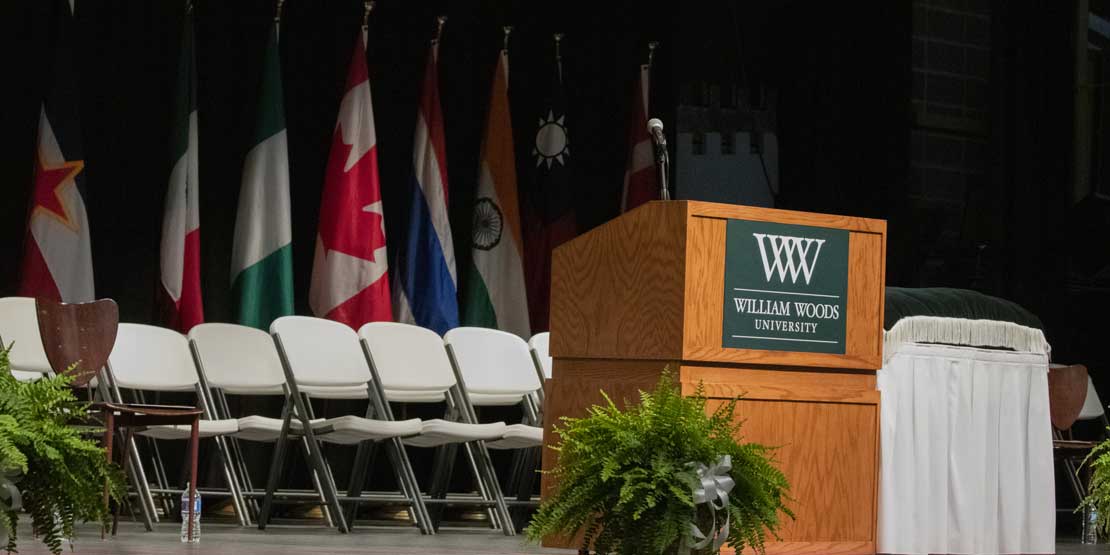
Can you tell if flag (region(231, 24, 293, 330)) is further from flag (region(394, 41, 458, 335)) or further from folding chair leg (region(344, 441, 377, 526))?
folding chair leg (region(344, 441, 377, 526))

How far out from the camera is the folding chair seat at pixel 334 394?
639 cm

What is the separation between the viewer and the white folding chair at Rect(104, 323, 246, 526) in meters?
6.48

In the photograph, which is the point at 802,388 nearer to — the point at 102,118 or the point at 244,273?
the point at 244,273

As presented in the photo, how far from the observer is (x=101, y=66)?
7.51m

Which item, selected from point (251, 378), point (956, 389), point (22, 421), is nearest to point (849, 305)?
point (956, 389)

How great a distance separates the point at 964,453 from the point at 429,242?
12.7 feet

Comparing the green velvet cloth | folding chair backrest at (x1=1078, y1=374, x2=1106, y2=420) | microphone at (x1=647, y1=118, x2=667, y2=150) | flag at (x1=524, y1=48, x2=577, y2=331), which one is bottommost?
folding chair backrest at (x1=1078, y1=374, x2=1106, y2=420)

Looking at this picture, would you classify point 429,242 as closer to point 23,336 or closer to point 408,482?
point 408,482

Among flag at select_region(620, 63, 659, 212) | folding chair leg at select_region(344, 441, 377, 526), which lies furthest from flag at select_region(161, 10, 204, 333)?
flag at select_region(620, 63, 659, 212)

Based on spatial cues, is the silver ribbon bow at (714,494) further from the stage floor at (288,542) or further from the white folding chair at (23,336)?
the white folding chair at (23,336)

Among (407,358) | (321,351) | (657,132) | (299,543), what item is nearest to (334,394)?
(321,351)

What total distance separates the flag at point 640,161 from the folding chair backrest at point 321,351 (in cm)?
199

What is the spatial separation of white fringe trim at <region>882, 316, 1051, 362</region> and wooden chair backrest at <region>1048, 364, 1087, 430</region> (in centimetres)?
253

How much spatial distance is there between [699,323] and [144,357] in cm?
357
